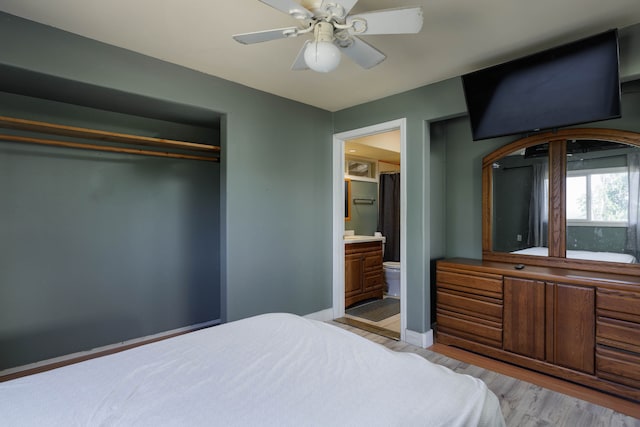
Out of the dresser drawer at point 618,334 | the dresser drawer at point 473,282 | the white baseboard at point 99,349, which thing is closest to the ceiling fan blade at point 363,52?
the dresser drawer at point 473,282

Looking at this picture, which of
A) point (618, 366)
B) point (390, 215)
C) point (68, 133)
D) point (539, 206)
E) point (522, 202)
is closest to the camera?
point (618, 366)

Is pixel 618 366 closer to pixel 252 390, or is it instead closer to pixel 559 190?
pixel 559 190

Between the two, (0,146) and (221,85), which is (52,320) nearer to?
(0,146)

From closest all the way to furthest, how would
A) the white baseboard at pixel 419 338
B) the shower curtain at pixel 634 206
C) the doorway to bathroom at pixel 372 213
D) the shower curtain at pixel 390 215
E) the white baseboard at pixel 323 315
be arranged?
the shower curtain at pixel 634 206, the white baseboard at pixel 419 338, the doorway to bathroom at pixel 372 213, the white baseboard at pixel 323 315, the shower curtain at pixel 390 215

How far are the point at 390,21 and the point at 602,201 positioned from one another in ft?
7.69

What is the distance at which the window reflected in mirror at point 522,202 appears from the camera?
2.83 meters

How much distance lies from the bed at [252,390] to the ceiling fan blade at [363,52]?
1.61 metres

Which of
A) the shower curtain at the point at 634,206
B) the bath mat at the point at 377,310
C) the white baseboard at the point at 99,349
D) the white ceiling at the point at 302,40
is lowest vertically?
the bath mat at the point at 377,310

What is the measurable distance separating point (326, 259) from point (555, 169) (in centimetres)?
243

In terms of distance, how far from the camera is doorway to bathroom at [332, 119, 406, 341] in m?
3.56

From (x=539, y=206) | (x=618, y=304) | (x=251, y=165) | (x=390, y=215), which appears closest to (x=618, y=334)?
(x=618, y=304)

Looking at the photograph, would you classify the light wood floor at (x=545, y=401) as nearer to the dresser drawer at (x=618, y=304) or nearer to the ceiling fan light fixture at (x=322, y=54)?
the dresser drawer at (x=618, y=304)

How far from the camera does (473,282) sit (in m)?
2.88

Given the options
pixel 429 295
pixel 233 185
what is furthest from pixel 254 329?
pixel 429 295
